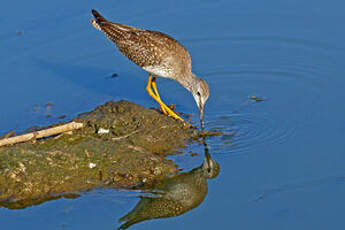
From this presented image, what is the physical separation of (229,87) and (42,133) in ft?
11.2

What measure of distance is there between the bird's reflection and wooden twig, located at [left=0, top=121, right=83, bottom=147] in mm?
1776

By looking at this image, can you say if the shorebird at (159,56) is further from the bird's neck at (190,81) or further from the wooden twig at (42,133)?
the wooden twig at (42,133)

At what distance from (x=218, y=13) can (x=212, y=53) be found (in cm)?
150

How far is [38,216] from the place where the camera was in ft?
23.7

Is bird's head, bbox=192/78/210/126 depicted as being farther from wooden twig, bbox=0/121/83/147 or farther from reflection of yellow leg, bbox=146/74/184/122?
wooden twig, bbox=0/121/83/147

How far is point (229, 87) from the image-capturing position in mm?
10117

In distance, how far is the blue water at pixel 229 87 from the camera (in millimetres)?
7355

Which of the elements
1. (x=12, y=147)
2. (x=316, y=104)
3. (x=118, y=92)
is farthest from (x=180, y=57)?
(x=12, y=147)

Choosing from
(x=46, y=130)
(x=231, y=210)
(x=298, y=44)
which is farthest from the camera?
(x=298, y=44)

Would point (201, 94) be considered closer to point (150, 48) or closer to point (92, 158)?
point (150, 48)

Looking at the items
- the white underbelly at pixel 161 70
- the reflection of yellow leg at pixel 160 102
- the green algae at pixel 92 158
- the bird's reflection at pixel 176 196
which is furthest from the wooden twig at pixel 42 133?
Result: the bird's reflection at pixel 176 196

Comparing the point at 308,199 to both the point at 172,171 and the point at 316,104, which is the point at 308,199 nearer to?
the point at 172,171

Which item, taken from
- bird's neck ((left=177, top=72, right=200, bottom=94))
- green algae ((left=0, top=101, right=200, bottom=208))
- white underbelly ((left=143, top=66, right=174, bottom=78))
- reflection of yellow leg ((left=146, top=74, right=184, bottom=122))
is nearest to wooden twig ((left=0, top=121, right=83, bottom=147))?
green algae ((left=0, top=101, right=200, bottom=208))

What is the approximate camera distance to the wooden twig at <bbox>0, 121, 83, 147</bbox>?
8.38 metres
